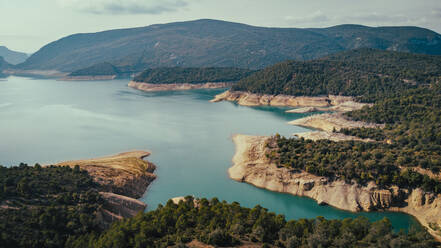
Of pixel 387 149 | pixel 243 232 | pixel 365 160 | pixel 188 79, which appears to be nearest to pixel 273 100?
pixel 188 79

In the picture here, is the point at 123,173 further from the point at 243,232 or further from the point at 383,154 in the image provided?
the point at 383,154

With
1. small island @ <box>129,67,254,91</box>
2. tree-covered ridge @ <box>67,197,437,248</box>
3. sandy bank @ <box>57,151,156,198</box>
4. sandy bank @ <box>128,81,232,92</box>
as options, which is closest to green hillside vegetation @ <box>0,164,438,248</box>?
tree-covered ridge @ <box>67,197,437,248</box>

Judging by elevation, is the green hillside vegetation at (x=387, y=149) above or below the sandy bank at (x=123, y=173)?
above

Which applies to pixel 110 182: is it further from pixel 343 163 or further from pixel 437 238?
pixel 437 238

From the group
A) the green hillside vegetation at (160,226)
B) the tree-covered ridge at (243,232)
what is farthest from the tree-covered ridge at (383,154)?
the tree-covered ridge at (243,232)

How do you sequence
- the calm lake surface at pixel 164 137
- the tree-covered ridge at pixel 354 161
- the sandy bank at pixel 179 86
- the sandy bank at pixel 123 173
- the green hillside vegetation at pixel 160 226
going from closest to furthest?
the green hillside vegetation at pixel 160 226 → the tree-covered ridge at pixel 354 161 → the sandy bank at pixel 123 173 → the calm lake surface at pixel 164 137 → the sandy bank at pixel 179 86

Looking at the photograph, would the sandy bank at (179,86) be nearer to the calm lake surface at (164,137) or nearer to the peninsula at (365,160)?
the calm lake surface at (164,137)

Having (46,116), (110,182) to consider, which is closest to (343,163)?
(110,182)
